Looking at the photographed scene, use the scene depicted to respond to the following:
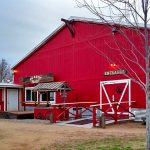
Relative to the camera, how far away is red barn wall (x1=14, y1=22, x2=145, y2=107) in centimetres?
2055

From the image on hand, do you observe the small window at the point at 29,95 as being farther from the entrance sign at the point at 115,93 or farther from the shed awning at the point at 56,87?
the entrance sign at the point at 115,93

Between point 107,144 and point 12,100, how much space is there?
729 inches

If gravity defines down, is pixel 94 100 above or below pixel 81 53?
below

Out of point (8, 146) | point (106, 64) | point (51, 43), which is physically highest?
point (51, 43)

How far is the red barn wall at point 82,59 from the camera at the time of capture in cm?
2055

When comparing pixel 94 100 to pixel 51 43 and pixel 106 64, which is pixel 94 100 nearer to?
pixel 106 64

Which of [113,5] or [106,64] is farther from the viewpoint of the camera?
[106,64]

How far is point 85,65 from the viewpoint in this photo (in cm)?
2273

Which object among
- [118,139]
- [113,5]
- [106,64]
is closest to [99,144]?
[118,139]

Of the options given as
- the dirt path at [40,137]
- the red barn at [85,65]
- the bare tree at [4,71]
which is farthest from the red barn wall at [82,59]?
the bare tree at [4,71]

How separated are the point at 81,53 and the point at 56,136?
395 inches

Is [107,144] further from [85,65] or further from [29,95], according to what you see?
[29,95]

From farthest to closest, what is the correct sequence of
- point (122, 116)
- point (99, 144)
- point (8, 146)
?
point (122, 116) < point (8, 146) < point (99, 144)

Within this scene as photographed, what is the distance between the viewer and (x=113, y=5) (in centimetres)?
838
